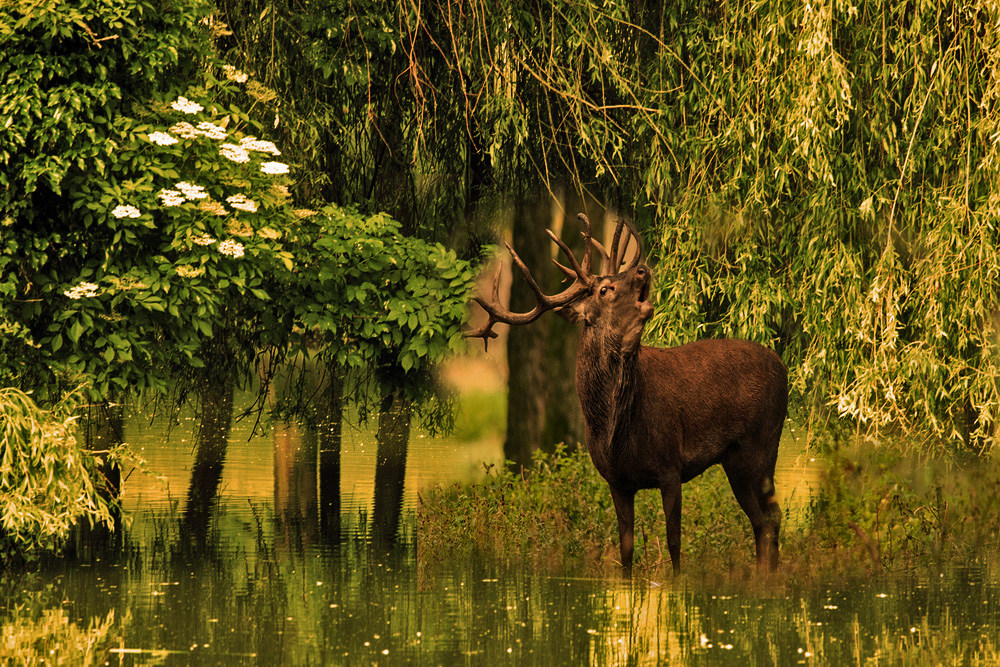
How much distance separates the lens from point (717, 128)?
41.1 ft

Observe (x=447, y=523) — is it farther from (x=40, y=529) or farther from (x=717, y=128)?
(x=717, y=128)

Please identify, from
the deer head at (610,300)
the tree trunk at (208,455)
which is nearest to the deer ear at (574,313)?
the deer head at (610,300)

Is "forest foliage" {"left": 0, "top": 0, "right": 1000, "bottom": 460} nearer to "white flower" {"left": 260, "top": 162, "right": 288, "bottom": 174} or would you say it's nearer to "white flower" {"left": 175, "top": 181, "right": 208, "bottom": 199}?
"white flower" {"left": 175, "top": 181, "right": 208, "bottom": 199}

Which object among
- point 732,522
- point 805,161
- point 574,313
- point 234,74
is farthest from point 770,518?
point 234,74

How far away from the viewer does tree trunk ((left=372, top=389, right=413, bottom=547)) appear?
44.7 ft

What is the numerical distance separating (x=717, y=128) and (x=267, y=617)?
6273mm

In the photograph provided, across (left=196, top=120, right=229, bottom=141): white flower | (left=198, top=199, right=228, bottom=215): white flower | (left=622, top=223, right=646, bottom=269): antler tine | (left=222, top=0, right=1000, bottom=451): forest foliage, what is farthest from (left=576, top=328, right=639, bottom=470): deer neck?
(left=196, top=120, right=229, bottom=141): white flower

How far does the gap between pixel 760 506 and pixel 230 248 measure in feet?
15.7

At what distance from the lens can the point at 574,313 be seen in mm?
9492

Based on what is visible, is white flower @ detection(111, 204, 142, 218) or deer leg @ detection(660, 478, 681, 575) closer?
deer leg @ detection(660, 478, 681, 575)

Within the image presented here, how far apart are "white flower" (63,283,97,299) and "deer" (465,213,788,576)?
128 inches

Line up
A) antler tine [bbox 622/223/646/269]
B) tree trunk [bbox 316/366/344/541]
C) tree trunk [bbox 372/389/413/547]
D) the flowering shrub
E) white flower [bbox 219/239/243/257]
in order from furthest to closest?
1. tree trunk [bbox 316/366/344/541]
2. tree trunk [bbox 372/389/413/547]
3. white flower [bbox 219/239/243/257]
4. the flowering shrub
5. antler tine [bbox 622/223/646/269]

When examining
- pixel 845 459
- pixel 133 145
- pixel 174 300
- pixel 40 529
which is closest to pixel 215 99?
pixel 133 145

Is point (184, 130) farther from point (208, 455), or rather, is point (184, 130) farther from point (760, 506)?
point (208, 455)
